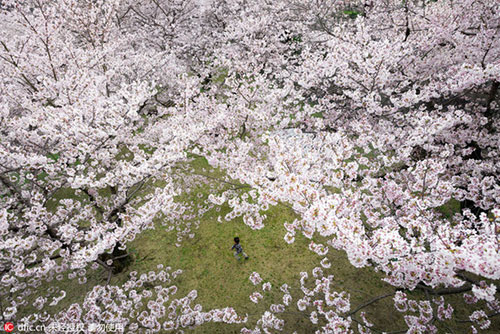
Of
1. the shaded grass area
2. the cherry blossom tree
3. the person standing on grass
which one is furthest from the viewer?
the person standing on grass

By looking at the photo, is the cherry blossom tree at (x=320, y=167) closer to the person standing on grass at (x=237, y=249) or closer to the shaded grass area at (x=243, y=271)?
the shaded grass area at (x=243, y=271)

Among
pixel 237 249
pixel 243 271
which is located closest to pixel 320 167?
pixel 237 249

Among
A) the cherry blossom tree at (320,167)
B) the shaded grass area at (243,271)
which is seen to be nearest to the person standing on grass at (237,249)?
the shaded grass area at (243,271)

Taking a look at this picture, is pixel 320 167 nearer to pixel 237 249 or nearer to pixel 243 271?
pixel 237 249

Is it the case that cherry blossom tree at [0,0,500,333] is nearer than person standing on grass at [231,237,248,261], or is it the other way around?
cherry blossom tree at [0,0,500,333]

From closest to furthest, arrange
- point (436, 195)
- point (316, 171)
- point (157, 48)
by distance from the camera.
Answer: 1. point (436, 195)
2. point (316, 171)
3. point (157, 48)

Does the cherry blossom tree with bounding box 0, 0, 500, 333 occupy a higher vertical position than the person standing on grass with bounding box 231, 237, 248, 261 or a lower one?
higher

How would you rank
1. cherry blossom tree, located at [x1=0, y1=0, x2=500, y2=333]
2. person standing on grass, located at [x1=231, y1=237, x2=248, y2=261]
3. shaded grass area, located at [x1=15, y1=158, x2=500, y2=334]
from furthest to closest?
person standing on grass, located at [x1=231, y1=237, x2=248, y2=261] < shaded grass area, located at [x1=15, y1=158, x2=500, y2=334] < cherry blossom tree, located at [x1=0, y1=0, x2=500, y2=333]

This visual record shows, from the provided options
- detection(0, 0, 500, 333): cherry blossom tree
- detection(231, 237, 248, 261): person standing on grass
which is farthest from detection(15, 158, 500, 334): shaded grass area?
detection(0, 0, 500, 333): cherry blossom tree

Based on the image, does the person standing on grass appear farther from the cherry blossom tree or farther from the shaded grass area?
the cherry blossom tree

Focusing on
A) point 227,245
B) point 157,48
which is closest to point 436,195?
point 227,245

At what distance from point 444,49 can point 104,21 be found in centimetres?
1207

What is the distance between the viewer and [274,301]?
21.6ft

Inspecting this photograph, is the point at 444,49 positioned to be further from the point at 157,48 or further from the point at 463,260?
the point at 157,48
